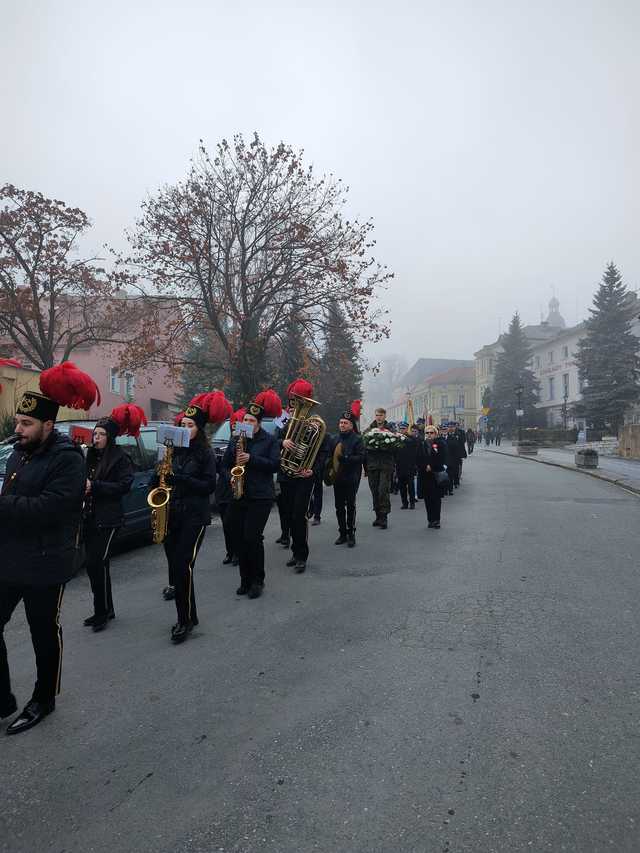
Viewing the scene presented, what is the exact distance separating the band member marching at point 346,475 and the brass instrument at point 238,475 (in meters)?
2.69

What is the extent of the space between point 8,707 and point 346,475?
5.43 m

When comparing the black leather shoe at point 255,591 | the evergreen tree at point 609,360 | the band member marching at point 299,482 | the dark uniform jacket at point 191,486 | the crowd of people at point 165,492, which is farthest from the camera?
the evergreen tree at point 609,360

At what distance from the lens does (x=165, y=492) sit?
4.57 metres

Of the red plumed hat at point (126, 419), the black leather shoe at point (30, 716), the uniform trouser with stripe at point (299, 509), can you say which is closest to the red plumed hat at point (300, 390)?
the uniform trouser with stripe at point (299, 509)

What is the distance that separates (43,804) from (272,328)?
59.2 ft

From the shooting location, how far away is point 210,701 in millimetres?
3549

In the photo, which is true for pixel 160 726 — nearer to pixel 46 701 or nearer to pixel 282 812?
pixel 46 701

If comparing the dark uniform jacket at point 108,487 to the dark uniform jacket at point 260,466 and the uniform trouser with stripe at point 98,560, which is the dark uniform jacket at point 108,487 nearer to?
the uniform trouser with stripe at point 98,560

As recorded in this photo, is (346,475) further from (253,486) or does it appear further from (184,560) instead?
(184,560)

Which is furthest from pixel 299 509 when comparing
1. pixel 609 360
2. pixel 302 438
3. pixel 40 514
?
pixel 609 360

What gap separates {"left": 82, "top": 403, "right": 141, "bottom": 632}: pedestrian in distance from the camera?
4992mm

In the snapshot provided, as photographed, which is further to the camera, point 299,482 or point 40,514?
point 299,482

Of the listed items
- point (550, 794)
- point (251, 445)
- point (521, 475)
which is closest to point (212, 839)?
point (550, 794)

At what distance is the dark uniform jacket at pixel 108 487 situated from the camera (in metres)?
4.97
